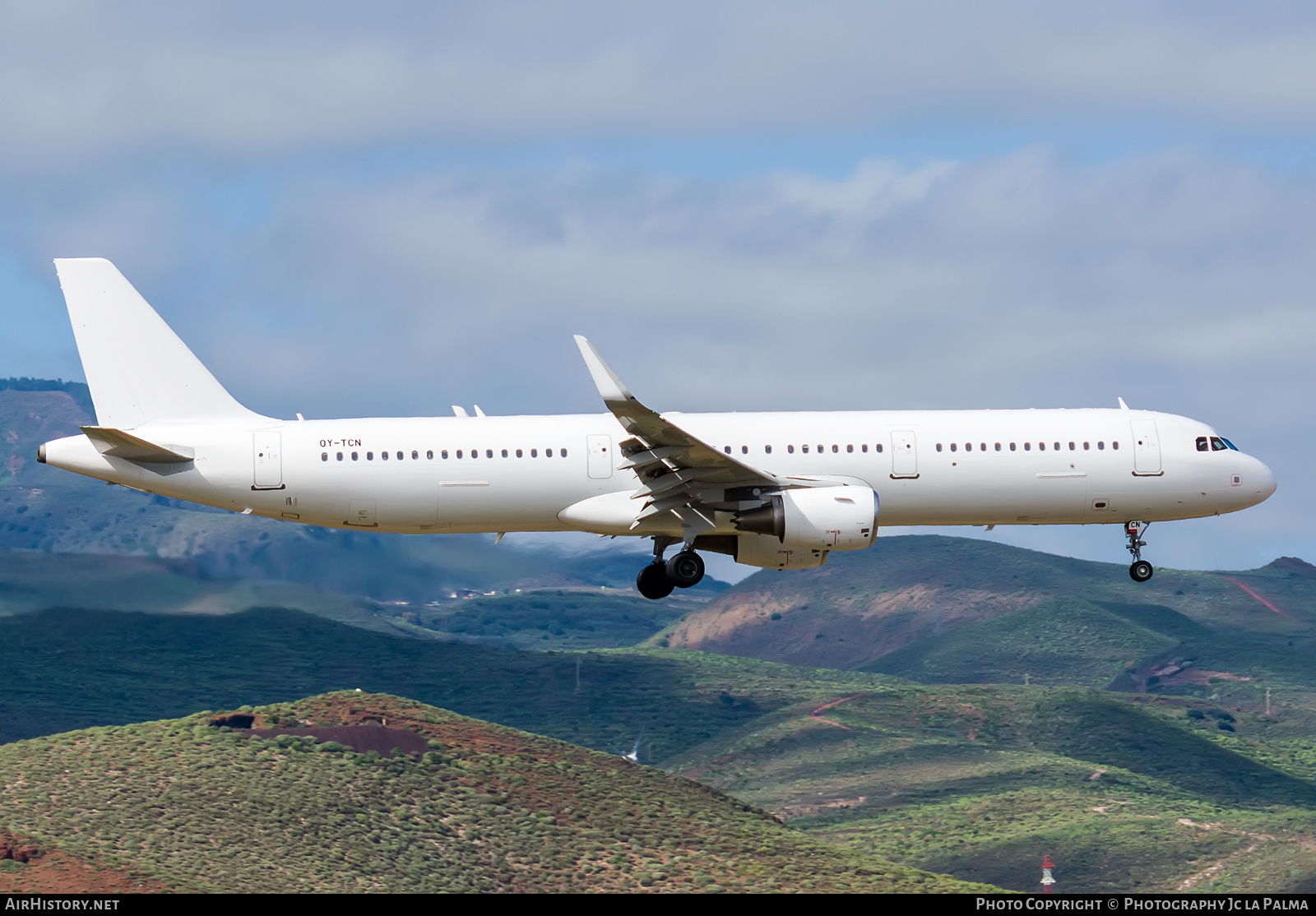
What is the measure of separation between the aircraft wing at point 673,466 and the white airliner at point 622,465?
8 cm

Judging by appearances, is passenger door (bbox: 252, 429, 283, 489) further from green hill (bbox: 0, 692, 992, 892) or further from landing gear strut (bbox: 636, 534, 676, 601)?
green hill (bbox: 0, 692, 992, 892)

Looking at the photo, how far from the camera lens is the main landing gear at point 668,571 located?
52688 millimetres

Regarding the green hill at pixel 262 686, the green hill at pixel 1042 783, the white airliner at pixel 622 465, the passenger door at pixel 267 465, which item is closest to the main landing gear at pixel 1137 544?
the white airliner at pixel 622 465

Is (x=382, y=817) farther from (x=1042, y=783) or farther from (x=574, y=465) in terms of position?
(x=1042, y=783)

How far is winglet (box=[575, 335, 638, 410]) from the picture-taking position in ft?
152

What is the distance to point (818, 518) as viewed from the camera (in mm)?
50188

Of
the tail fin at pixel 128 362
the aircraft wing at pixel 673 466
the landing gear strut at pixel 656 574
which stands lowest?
the landing gear strut at pixel 656 574

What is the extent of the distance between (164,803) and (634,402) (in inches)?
1779

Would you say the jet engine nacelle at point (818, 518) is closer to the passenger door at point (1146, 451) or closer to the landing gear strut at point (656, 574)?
the landing gear strut at point (656, 574)

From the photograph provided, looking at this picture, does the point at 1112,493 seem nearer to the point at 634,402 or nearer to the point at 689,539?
the point at 689,539

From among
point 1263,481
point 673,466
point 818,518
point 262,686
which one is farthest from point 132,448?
point 262,686

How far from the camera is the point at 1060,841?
11056 centimetres

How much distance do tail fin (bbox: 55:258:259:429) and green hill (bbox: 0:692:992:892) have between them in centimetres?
2589

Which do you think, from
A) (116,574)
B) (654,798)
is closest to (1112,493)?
(654,798)
